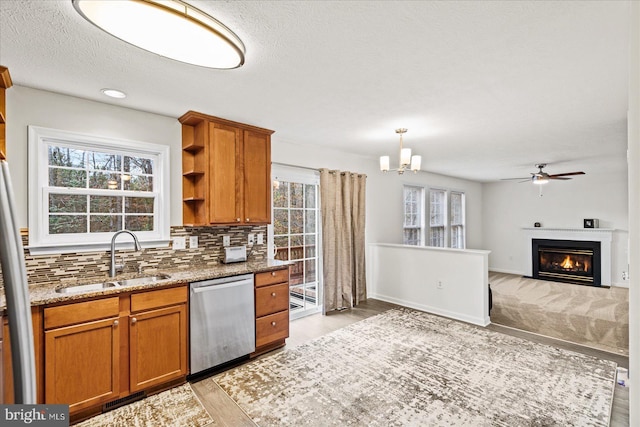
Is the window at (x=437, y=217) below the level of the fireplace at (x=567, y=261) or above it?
above

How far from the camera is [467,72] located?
7.01 ft

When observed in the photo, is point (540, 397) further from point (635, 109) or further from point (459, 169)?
point (459, 169)

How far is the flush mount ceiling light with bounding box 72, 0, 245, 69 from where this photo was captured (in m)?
1.42

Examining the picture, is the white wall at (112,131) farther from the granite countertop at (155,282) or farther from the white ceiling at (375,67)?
the granite countertop at (155,282)

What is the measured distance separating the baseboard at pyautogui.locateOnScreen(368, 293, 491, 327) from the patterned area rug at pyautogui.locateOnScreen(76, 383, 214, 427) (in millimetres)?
3293

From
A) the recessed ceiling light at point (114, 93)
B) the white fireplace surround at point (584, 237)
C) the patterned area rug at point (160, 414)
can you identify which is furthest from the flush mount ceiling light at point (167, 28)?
the white fireplace surround at point (584, 237)

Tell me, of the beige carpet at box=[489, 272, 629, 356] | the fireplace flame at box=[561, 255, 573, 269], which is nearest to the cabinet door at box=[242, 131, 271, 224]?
the beige carpet at box=[489, 272, 629, 356]

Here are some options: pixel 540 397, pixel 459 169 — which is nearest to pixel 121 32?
pixel 540 397

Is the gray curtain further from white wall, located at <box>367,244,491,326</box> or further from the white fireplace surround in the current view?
the white fireplace surround

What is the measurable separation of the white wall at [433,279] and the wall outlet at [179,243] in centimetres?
311

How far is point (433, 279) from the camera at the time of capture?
455 centimetres

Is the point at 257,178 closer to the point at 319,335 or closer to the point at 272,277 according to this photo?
the point at 272,277

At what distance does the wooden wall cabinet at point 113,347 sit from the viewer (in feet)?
6.75

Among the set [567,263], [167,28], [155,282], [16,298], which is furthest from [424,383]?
[567,263]
